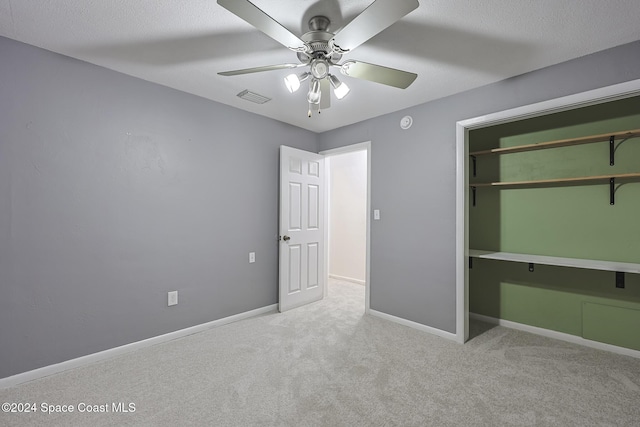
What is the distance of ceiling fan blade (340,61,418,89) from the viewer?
1640mm

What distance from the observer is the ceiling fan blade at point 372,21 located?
3.81 feet

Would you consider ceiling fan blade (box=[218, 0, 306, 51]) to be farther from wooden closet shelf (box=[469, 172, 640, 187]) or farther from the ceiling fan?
wooden closet shelf (box=[469, 172, 640, 187])

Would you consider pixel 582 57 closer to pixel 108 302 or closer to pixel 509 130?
pixel 509 130

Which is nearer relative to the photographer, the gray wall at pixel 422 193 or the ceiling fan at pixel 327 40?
the ceiling fan at pixel 327 40

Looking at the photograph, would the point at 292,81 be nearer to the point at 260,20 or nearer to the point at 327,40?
the point at 327,40

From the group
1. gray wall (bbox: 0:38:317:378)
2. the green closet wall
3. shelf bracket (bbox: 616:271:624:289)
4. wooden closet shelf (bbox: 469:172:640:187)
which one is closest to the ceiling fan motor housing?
gray wall (bbox: 0:38:317:378)

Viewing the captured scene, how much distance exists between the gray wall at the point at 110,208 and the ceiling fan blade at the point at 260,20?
1.71 metres

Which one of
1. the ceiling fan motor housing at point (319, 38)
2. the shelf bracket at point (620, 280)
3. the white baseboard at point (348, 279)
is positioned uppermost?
the ceiling fan motor housing at point (319, 38)

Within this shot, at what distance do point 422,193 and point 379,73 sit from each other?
5.14ft

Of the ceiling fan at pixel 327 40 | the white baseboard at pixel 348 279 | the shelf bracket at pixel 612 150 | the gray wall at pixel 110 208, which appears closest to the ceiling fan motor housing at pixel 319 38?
the ceiling fan at pixel 327 40

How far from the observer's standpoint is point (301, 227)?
144 inches

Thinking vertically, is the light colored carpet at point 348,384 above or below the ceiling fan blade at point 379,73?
below

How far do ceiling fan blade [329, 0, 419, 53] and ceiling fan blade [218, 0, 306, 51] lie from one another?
0.22m

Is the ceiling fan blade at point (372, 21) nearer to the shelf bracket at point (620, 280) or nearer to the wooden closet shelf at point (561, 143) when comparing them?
the wooden closet shelf at point (561, 143)
